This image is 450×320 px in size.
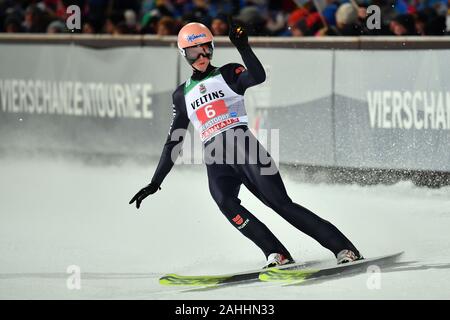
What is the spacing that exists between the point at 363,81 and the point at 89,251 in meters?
3.89

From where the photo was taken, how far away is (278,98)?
12930 millimetres

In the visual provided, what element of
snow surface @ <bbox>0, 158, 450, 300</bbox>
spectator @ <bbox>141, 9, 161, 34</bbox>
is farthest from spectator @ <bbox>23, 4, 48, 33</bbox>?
snow surface @ <bbox>0, 158, 450, 300</bbox>

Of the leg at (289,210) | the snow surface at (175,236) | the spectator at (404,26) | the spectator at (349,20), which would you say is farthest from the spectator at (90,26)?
the leg at (289,210)

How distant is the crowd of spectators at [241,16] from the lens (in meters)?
12.5

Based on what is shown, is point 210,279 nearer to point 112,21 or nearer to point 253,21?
point 253,21

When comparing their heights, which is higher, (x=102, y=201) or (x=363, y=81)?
(x=363, y=81)

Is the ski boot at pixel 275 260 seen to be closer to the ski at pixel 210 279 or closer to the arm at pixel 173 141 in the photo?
the ski at pixel 210 279

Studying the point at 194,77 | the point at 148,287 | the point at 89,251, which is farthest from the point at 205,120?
the point at 89,251

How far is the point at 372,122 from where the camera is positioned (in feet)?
39.5

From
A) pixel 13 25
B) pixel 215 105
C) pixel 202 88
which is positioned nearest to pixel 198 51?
pixel 202 88

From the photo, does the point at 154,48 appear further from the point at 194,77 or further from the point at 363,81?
the point at 194,77

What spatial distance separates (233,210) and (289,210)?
41 centimetres

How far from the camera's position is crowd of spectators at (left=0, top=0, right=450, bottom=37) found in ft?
41.2

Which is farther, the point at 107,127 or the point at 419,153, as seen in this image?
the point at 107,127
